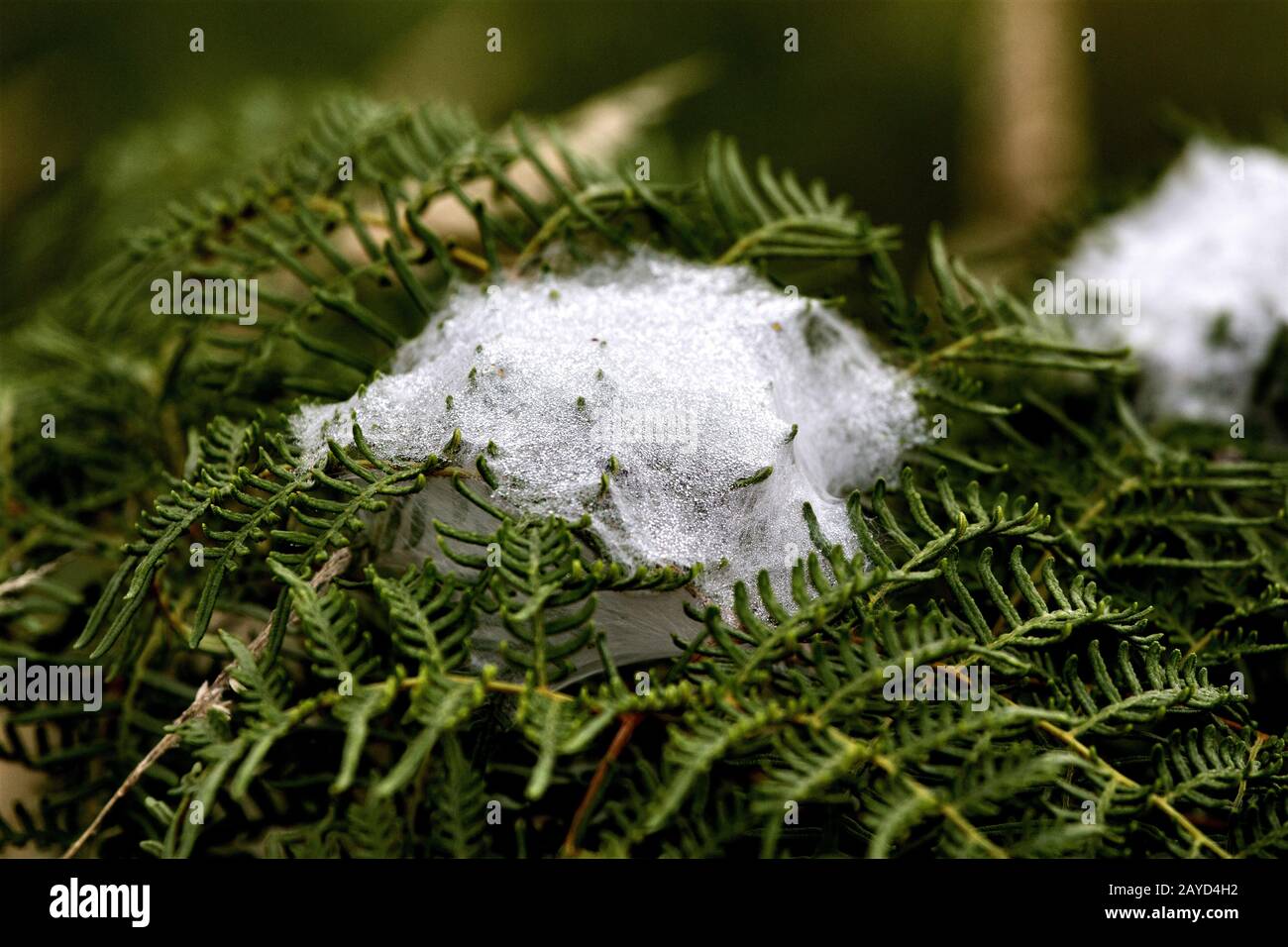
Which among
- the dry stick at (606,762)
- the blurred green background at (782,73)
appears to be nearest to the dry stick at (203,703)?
the dry stick at (606,762)

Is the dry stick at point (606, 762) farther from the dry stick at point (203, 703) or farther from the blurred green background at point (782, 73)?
the blurred green background at point (782, 73)

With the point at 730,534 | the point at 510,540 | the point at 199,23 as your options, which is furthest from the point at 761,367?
the point at 199,23

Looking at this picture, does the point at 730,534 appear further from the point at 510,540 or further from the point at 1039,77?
the point at 1039,77

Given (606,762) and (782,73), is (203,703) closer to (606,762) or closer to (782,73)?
(606,762)

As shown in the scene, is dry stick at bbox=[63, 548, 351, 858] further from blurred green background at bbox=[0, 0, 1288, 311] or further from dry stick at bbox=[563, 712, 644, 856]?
blurred green background at bbox=[0, 0, 1288, 311]

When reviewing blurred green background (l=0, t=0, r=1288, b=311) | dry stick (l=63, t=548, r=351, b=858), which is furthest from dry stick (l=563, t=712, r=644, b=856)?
blurred green background (l=0, t=0, r=1288, b=311)

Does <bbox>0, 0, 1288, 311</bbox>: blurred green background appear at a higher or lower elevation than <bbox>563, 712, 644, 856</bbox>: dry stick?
higher
